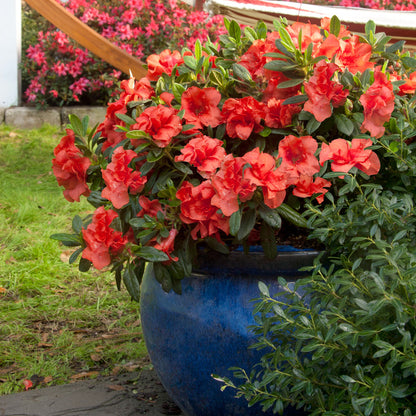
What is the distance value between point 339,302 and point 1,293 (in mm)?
2182

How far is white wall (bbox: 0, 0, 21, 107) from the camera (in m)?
6.25

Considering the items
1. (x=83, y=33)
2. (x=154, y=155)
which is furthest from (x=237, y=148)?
(x=83, y=33)

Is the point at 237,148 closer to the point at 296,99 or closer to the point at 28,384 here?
the point at 296,99

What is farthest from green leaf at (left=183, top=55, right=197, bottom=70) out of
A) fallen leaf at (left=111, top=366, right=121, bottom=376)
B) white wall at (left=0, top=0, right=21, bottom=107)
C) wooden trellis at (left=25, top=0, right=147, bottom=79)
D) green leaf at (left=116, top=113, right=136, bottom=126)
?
white wall at (left=0, top=0, right=21, bottom=107)

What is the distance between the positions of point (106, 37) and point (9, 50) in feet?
3.35

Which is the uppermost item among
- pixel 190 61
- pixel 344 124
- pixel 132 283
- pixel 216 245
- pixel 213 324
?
pixel 190 61

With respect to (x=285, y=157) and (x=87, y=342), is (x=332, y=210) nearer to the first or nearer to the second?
(x=285, y=157)

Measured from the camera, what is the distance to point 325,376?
1.33 metres

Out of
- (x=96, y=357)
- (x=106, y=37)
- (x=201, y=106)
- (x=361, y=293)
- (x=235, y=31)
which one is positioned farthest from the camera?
(x=106, y=37)

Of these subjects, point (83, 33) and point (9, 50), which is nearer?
point (83, 33)

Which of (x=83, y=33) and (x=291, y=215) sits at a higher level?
(x=83, y=33)

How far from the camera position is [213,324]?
1.64 meters

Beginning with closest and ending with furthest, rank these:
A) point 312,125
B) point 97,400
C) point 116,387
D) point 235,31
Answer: point 312,125 < point 235,31 < point 97,400 < point 116,387

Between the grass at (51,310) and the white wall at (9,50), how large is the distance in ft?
7.96
